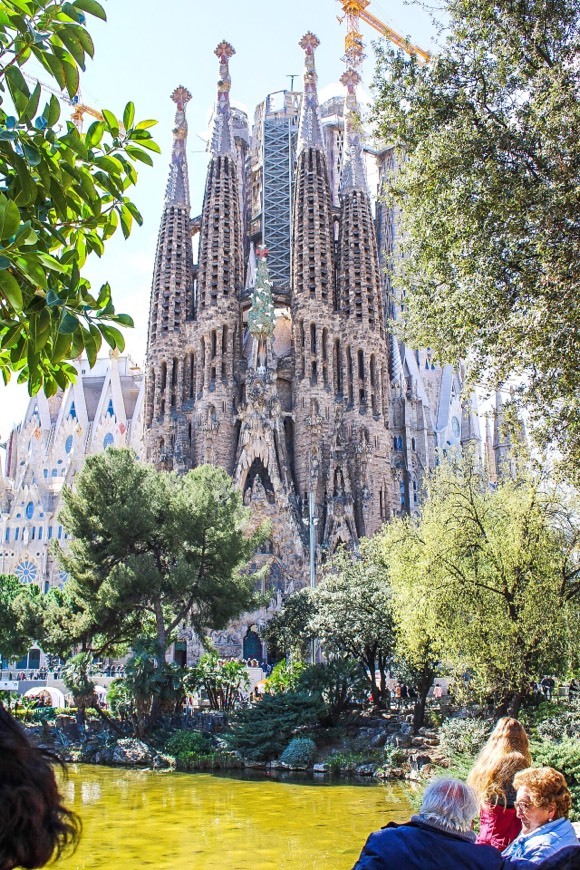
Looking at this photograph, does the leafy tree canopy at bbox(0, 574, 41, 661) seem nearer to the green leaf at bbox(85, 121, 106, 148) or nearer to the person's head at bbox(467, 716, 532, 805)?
the person's head at bbox(467, 716, 532, 805)

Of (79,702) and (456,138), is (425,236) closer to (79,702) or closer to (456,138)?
(456,138)

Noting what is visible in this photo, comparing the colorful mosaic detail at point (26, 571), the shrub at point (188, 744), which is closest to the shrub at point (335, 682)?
the shrub at point (188, 744)

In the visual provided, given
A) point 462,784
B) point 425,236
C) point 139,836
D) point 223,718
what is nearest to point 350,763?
point 223,718

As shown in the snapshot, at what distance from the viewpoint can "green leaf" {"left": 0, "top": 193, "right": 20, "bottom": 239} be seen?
10.7ft

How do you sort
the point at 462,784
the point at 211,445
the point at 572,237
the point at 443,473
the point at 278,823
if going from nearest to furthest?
1. the point at 462,784
2. the point at 572,237
3. the point at 278,823
4. the point at 443,473
5. the point at 211,445

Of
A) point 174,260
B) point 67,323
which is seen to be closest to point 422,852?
point 67,323

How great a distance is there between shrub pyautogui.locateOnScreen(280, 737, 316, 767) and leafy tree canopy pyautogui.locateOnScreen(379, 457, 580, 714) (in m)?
5.94

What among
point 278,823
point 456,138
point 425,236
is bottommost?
point 278,823

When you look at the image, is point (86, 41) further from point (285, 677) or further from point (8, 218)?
point (285, 677)

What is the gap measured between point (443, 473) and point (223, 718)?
1068 cm

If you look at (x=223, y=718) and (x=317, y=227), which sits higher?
(x=317, y=227)

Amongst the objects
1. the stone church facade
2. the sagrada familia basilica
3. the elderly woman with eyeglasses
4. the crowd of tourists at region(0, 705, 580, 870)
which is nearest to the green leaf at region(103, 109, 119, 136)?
the crowd of tourists at region(0, 705, 580, 870)

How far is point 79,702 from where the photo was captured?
24172 millimetres

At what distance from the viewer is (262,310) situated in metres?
44.2
